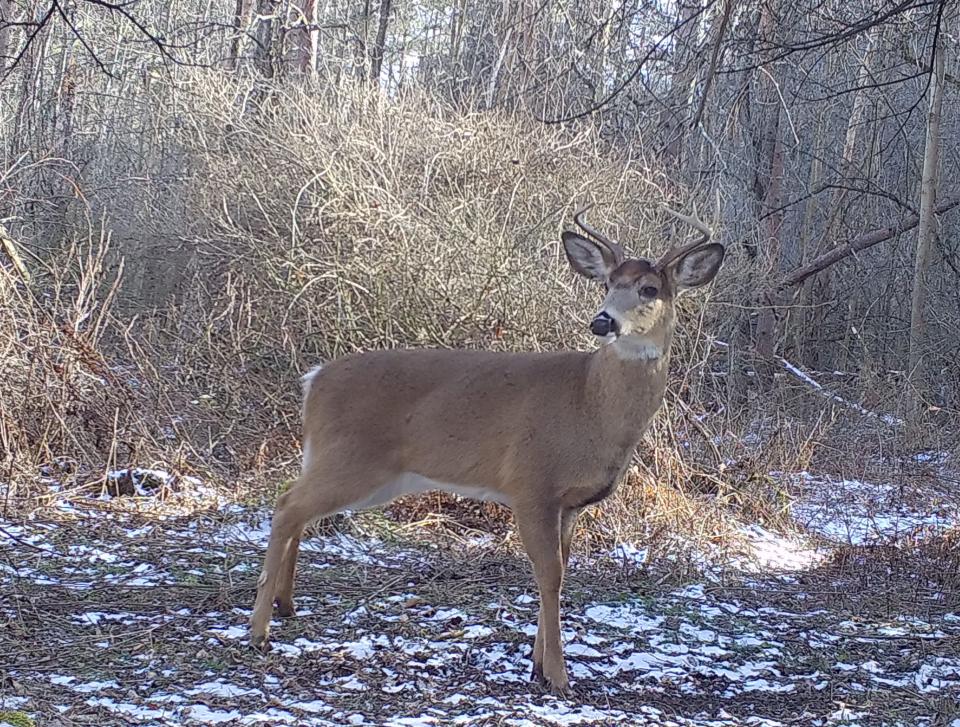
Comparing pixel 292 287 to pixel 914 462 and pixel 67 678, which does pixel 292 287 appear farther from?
pixel 914 462

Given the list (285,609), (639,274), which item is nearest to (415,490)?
(285,609)

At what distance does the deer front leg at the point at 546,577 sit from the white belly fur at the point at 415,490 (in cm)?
25

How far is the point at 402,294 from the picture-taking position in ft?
26.8

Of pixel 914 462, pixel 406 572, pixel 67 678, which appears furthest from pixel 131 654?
pixel 914 462

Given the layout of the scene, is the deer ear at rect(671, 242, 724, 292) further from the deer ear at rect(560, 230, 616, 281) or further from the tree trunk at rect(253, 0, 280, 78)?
the tree trunk at rect(253, 0, 280, 78)

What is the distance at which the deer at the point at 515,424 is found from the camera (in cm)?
495

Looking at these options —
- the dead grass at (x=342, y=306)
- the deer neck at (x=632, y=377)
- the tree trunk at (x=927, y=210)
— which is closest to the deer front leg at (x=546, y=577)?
the deer neck at (x=632, y=377)

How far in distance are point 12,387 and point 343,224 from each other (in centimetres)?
249

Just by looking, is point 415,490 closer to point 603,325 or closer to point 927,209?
point 603,325

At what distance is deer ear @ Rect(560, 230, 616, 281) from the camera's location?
5199mm

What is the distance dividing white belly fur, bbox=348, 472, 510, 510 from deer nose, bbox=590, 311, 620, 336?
3.07 ft

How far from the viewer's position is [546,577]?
15.9ft

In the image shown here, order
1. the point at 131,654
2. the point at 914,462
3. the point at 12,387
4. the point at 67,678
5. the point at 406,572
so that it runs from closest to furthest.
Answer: the point at 67,678 < the point at 131,654 < the point at 406,572 < the point at 12,387 < the point at 914,462

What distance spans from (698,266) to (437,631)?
202cm
